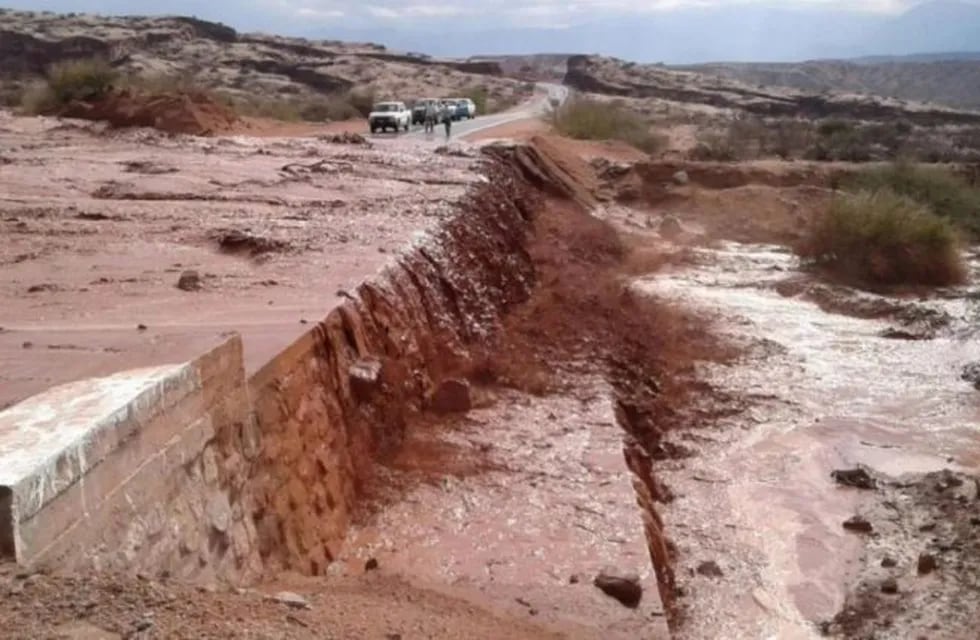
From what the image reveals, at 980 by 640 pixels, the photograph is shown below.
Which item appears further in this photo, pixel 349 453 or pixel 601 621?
pixel 349 453

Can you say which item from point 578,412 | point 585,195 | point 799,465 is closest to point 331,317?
point 578,412

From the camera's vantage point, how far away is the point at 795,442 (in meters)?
15.3

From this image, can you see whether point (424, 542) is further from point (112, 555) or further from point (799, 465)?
point (799, 465)

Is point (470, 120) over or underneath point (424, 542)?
over

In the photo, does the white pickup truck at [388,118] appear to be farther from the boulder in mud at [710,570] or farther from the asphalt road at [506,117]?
the boulder in mud at [710,570]

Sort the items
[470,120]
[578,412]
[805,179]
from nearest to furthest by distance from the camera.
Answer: [578,412] < [805,179] < [470,120]

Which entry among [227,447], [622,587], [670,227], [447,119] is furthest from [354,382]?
[447,119]

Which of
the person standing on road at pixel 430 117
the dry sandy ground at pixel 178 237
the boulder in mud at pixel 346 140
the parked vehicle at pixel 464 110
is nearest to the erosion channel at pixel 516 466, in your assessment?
the dry sandy ground at pixel 178 237

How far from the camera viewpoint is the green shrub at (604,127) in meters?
44.0

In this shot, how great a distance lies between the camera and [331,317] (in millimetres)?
11047

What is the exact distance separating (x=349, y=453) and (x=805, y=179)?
86.4 feet

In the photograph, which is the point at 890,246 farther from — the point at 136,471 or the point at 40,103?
the point at 40,103

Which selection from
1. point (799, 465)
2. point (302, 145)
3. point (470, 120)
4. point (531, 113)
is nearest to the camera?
point (799, 465)

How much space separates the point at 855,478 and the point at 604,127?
32.6 m
